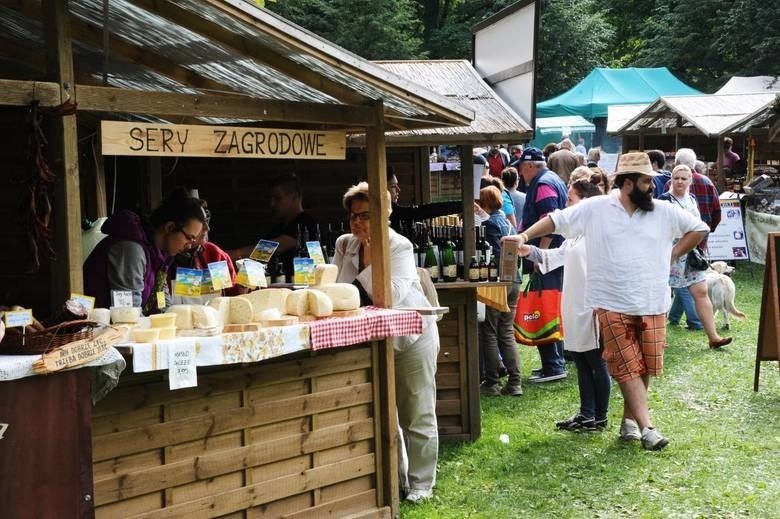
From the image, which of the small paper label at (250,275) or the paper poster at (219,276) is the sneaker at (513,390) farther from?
the paper poster at (219,276)

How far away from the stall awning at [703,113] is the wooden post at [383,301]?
13433 millimetres

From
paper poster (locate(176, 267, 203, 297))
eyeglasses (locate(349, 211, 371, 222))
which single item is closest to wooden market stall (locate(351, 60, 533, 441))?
eyeglasses (locate(349, 211, 371, 222))

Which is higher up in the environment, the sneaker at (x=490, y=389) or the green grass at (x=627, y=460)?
the sneaker at (x=490, y=389)

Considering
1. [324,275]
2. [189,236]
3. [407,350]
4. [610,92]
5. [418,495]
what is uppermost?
[610,92]

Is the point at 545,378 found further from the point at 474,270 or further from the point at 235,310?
the point at 235,310

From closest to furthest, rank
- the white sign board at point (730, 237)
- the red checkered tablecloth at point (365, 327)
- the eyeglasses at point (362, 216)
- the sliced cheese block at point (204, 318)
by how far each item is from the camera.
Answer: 1. the sliced cheese block at point (204, 318)
2. the red checkered tablecloth at point (365, 327)
3. the eyeglasses at point (362, 216)
4. the white sign board at point (730, 237)

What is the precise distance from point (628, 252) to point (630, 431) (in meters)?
1.32

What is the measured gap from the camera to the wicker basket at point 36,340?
4105 millimetres

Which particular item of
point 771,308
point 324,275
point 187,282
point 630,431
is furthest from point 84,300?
point 771,308

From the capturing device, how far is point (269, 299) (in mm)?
5383

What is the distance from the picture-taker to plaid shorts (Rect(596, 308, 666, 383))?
7.07 m

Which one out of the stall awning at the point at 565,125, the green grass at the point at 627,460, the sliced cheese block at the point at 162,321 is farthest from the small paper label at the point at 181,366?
the stall awning at the point at 565,125

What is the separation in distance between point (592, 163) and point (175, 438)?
15.9m

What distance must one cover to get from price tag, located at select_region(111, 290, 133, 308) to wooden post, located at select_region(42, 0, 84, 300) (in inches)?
20.2
